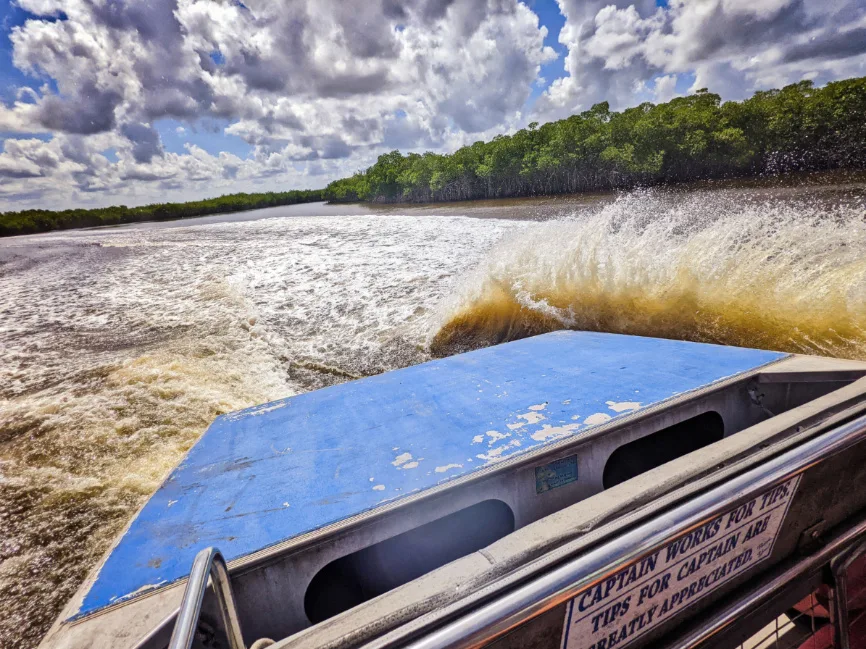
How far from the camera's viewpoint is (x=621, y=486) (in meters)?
1.54

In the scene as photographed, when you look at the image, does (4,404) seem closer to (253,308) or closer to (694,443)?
(253,308)

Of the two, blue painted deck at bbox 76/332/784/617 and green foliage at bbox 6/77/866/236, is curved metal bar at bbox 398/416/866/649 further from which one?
green foliage at bbox 6/77/866/236

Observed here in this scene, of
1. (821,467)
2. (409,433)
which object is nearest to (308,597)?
(409,433)

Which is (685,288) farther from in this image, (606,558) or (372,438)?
(606,558)

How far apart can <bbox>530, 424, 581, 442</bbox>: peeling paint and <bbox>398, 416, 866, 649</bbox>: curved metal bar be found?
3.13 feet

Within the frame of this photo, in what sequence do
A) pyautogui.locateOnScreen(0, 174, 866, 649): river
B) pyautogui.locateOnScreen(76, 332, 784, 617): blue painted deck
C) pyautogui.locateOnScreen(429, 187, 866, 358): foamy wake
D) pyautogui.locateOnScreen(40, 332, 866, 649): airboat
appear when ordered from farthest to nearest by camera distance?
pyautogui.locateOnScreen(429, 187, 866, 358): foamy wake < pyautogui.locateOnScreen(0, 174, 866, 649): river < pyautogui.locateOnScreen(76, 332, 784, 617): blue painted deck < pyautogui.locateOnScreen(40, 332, 866, 649): airboat

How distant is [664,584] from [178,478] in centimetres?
231

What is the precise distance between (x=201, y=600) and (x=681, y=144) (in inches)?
1964

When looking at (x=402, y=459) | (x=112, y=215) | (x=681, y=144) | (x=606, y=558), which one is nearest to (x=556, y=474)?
(x=402, y=459)

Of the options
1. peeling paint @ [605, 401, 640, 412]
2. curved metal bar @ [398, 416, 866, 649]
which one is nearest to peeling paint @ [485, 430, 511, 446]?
peeling paint @ [605, 401, 640, 412]

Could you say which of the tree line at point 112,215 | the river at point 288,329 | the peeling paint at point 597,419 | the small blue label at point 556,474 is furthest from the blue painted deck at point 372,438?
the tree line at point 112,215

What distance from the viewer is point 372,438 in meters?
2.44

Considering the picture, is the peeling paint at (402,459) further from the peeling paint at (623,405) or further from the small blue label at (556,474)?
the peeling paint at (623,405)

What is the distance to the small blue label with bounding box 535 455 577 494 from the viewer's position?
6.68ft
